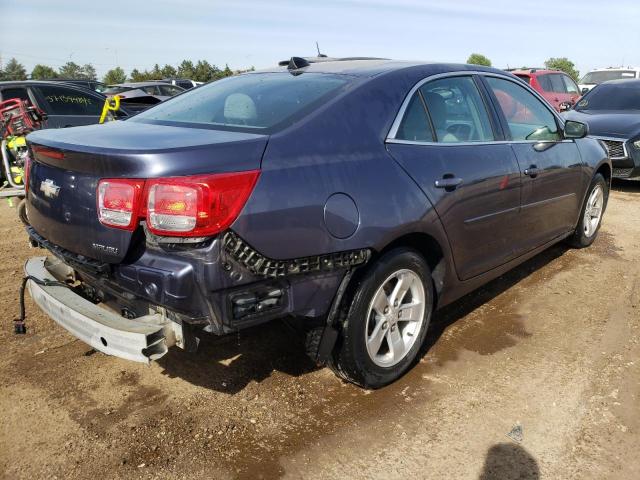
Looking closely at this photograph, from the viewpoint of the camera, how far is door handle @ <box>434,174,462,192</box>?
9.96ft

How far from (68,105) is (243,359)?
6.96m

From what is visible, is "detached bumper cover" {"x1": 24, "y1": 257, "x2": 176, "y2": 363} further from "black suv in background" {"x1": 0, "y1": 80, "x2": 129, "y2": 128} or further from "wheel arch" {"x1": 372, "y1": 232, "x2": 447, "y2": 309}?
"black suv in background" {"x1": 0, "y1": 80, "x2": 129, "y2": 128}

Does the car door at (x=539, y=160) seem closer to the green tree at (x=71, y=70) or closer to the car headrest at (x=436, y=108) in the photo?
the car headrest at (x=436, y=108)

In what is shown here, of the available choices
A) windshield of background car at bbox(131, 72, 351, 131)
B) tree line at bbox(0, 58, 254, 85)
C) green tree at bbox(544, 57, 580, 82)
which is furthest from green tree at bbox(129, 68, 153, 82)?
windshield of background car at bbox(131, 72, 351, 131)

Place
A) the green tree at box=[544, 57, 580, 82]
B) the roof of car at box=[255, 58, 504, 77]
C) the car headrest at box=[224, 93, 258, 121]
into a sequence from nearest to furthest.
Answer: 1. the car headrest at box=[224, 93, 258, 121]
2. the roof of car at box=[255, 58, 504, 77]
3. the green tree at box=[544, 57, 580, 82]

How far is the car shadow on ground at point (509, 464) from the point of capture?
2.40 meters

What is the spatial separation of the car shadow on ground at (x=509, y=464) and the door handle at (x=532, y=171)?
197 cm

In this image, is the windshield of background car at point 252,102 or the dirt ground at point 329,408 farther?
the windshield of background car at point 252,102

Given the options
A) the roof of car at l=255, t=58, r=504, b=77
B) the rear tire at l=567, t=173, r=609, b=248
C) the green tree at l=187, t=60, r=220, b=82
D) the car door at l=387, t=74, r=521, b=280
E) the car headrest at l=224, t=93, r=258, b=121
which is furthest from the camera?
the green tree at l=187, t=60, r=220, b=82

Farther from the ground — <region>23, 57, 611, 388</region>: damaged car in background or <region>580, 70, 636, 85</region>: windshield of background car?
<region>580, 70, 636, 85</region>: windshield of background car

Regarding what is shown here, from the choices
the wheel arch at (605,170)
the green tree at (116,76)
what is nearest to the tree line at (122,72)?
the green tree at (116,76)

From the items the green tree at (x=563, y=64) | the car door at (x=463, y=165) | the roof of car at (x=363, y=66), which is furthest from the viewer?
the green tree at (x=563, y=64)

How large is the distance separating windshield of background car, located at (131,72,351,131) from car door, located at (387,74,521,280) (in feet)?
1.53

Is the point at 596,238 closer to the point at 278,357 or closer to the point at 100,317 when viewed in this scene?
the point at 278,357
